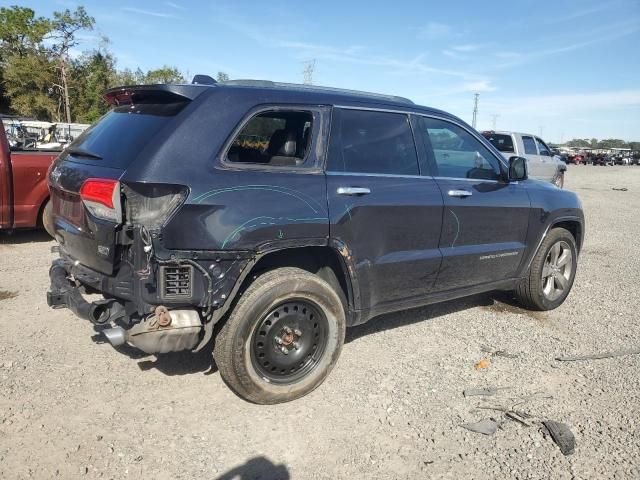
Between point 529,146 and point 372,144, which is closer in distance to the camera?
point 372,144

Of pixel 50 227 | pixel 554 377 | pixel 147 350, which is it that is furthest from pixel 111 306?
pixel 554 377

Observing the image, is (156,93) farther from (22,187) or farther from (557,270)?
(22,187)

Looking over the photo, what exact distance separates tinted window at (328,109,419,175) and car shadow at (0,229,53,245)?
19.0 feet

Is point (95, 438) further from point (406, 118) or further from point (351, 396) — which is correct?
point (406, 118)

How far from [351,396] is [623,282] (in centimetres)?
473

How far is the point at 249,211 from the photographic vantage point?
297cm

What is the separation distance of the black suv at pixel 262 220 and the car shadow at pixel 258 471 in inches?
20.6

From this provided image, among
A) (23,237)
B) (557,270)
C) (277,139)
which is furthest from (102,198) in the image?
(23,237)

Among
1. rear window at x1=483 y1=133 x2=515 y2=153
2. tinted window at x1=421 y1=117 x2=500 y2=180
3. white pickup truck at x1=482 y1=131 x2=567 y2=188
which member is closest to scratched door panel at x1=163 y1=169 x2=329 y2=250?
tinted window at x1=421 y1=117 x2=500 y2=180

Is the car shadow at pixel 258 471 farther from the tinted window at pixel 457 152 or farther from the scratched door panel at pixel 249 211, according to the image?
the tinted window at pixel 457 152

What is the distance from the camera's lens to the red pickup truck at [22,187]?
6.79 meters

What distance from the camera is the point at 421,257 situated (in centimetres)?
390

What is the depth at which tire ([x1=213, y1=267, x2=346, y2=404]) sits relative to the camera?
306 centimetres

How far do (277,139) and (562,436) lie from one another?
260 cm
